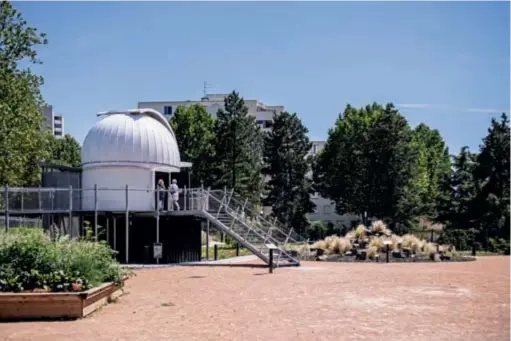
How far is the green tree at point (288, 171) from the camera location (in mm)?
58438

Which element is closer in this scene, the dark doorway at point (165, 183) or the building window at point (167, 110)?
the dark doorway at point (165, 183)

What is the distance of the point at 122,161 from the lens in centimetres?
3059

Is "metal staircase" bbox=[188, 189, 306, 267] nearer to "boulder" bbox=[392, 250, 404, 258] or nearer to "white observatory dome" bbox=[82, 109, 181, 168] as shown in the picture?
"white observatory dome" bbox=[82, 109, 181, 168]

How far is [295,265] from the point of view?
2723 centimetres

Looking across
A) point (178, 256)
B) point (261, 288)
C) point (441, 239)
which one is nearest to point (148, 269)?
point (178, 256)

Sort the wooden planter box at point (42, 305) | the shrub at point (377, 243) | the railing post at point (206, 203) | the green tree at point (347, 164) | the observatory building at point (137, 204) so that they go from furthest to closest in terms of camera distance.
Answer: the green tree at point (347, 164), the shrub at point (377, 243), the railing post at point (206, 203), the observatory building at point (137, 204), the wooden planter box at point (42, 305)

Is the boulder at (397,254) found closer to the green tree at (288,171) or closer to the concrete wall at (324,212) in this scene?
the green tree at (288,171)

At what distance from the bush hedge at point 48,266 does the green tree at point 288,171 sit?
4329 centimetres

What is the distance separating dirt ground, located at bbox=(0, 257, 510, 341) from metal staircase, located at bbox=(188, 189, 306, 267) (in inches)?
240

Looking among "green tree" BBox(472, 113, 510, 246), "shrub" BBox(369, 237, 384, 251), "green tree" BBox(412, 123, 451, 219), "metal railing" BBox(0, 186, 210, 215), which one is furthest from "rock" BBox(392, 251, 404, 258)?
"green tree" BBox(412, 123, 451, 219)

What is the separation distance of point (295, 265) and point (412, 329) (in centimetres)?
1611

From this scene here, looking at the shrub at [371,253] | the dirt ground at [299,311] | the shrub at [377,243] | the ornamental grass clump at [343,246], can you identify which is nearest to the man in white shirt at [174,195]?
the dirt ground at [299,311]

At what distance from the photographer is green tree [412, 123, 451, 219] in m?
58.4

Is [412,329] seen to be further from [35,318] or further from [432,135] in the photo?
[432,135]
